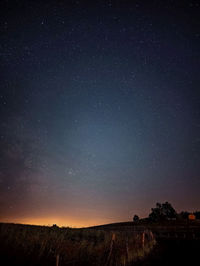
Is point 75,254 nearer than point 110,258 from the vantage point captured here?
Yes

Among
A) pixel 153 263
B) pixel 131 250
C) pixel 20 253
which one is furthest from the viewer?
pixel 131 250

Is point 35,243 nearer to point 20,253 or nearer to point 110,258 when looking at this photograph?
point 20,253

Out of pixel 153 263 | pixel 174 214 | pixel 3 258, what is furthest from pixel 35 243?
pixel 174 214

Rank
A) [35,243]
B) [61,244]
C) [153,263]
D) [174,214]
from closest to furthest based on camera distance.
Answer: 1. [35,243]
2. [61,244]
3. [153,263]
4. [174,214]

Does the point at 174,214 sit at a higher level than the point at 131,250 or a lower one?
higher

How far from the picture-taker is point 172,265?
1149 centimetres

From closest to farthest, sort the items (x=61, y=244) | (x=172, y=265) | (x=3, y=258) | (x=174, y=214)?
(x=3, y=258)
(x=61, y=244)
(x=172, y=265)
(x=174, y=214)

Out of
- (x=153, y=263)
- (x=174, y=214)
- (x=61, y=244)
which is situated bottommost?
(x=153, y=263)

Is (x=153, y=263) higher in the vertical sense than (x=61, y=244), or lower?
lower

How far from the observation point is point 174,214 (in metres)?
98.8

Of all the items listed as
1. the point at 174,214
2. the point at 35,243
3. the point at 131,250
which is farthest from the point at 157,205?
the point at 35,243

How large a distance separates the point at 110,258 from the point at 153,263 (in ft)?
10.8

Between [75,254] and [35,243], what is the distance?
2060mm

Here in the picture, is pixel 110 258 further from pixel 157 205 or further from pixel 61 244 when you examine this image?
pixel 157 205
